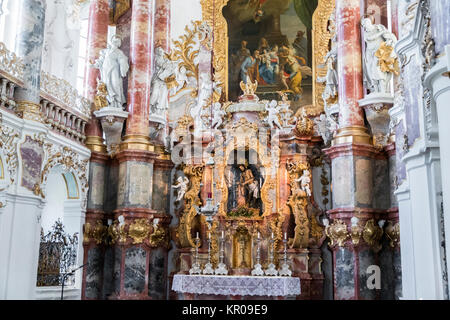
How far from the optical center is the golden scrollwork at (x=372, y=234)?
12586 mm

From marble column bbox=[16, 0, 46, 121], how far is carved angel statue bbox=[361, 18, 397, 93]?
7.75m

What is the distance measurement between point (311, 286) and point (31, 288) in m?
6.77

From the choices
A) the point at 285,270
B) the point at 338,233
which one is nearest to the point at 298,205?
the point at 338,233

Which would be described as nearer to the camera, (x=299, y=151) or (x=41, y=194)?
(x=41, y=194)

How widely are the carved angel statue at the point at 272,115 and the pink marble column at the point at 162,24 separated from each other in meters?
3.58

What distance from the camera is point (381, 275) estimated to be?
12742mm

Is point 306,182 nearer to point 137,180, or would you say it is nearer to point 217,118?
point 217,118

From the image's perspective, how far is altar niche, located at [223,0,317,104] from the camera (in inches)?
623

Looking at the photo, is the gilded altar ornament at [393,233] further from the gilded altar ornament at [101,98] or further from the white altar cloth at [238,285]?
the gilded altar ornament at [101,98]

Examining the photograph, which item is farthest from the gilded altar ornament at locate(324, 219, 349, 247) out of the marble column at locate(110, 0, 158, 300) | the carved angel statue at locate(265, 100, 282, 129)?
the marble column at locate(110, 0, 158, 300)

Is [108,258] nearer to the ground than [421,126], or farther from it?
nearer to the ground

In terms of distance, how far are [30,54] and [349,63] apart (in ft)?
25.2
